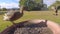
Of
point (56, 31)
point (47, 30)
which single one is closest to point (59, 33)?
point (56, 31)

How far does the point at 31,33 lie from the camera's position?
1275 mm

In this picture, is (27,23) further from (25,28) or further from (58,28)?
(58,28)

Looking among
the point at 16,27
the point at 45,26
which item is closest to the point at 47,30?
the point at 45,26

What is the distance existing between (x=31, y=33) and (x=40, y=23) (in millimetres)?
102

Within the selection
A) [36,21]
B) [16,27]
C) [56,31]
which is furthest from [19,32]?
[56,31]

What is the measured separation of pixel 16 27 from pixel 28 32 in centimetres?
11

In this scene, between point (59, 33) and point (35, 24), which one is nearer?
point (59, 33)

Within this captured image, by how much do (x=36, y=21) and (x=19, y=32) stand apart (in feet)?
0.51

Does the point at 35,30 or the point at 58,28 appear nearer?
the point at 58,28

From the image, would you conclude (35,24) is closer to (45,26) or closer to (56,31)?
(45,26)

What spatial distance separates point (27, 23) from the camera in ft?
4.26

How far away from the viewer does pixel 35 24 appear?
1292mm

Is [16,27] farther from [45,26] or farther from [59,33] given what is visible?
[59,33]

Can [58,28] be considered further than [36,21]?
No
